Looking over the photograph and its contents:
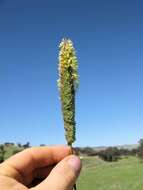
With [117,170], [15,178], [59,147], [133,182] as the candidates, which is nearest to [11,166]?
[15,178]

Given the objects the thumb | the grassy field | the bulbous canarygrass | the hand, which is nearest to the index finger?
the hand

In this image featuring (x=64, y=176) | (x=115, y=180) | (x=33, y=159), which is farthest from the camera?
(x=115, y=180)

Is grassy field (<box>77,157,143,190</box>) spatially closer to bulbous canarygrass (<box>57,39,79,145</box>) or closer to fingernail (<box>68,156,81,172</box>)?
fingernail (<box>68,156,81,172</box>)

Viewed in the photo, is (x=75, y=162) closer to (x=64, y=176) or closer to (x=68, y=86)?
(x=64, y=176)

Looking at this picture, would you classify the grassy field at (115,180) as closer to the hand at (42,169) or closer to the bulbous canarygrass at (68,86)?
the hand at (42,169)

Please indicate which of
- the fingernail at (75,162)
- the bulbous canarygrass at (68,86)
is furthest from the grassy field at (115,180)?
the bulbous canarygrass at (68,86)

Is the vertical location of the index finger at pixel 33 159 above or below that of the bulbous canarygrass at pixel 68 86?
below

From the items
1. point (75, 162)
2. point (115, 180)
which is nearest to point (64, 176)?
point (75, 162)

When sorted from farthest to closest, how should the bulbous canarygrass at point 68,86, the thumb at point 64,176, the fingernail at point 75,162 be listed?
the fingernail at point 75,162 → the thumb at point 64,176 → the bulbous canarygrass at point 68,86
